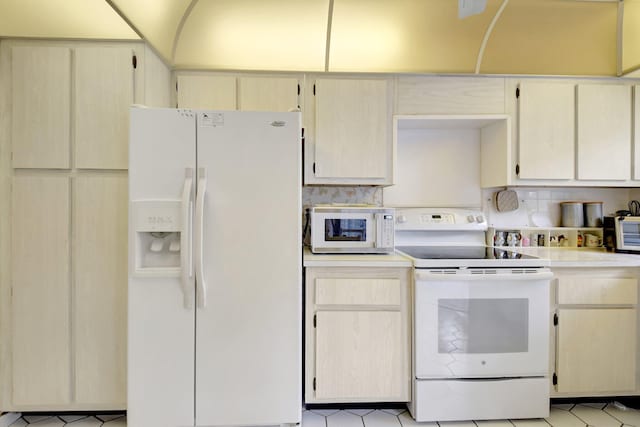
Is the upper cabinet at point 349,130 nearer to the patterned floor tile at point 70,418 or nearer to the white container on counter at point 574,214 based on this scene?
the white container on counter at point 574,214

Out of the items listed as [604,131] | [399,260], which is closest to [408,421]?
[399,260]

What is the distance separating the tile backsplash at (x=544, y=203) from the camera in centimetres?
266

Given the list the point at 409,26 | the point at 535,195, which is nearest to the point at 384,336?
the point at 535,195

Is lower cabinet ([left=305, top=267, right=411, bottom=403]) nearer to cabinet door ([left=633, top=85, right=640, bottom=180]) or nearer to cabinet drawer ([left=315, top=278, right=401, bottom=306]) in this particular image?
cabinet drawer ([left=315, top=278, right=401, bottom=306])

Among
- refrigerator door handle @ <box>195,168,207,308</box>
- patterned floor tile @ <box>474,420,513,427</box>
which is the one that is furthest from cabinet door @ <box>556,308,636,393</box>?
refrigerator door handle @ <box>195,168,207,308</box>

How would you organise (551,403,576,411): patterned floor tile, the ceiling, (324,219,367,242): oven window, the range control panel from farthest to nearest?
the range control panel, the ceiling, (324,219,367,242): oven window, (551,403,576,411): patterned floor tile

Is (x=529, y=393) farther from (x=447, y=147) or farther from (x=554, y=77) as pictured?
(x=554, y=77)

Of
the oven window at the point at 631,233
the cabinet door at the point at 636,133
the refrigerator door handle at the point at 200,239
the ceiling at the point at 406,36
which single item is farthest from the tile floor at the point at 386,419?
the ceiling at the point at 406,36

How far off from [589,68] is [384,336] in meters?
2.32

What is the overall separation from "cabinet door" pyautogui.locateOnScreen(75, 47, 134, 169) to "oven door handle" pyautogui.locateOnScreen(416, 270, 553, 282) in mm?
1786

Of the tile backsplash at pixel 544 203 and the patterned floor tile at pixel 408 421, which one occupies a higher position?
the tile backsplash at pixel 544 203

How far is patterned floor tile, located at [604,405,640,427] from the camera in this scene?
196cm

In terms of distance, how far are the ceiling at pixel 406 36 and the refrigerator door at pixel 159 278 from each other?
82 cm

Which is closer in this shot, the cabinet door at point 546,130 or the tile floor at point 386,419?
the tile floor at point 386,419
